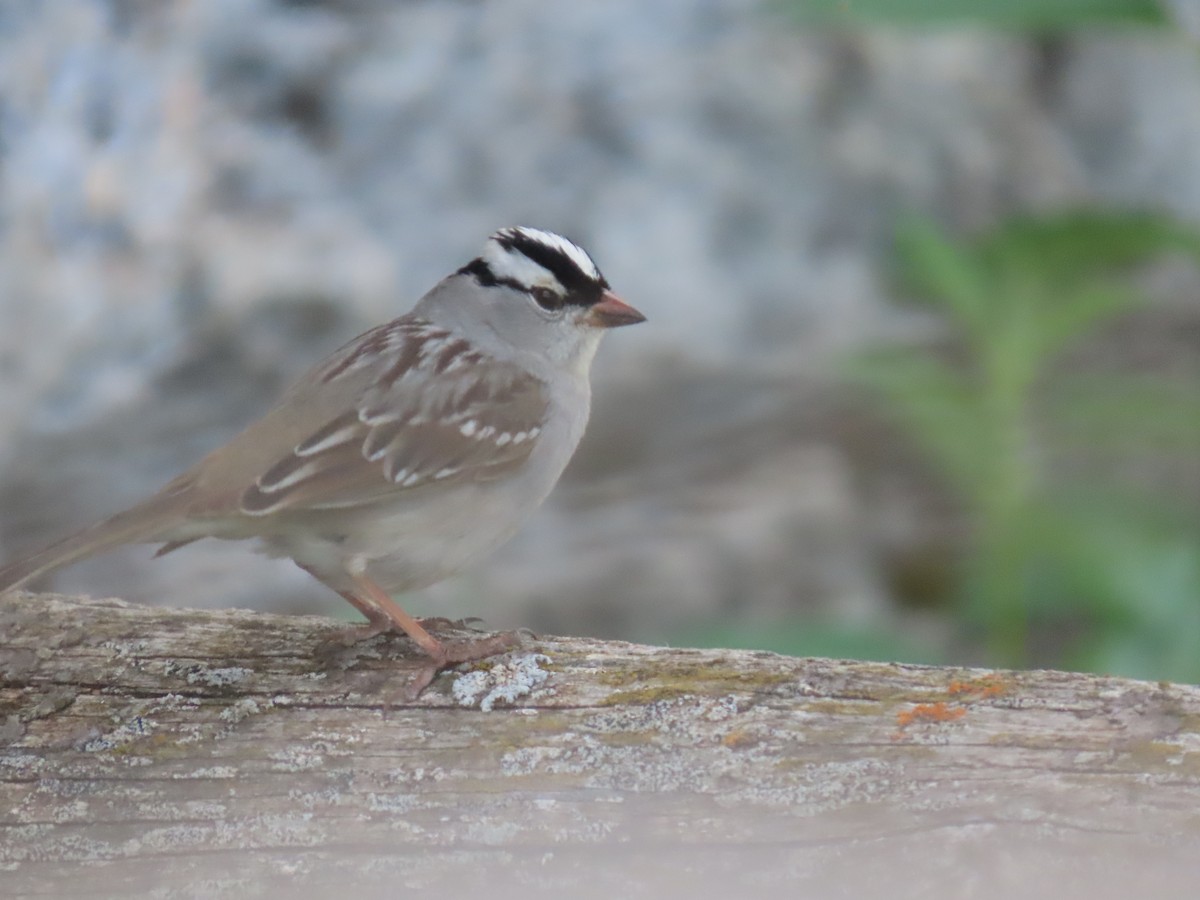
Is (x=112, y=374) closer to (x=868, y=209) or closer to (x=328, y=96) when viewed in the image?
(x=328, y=96)

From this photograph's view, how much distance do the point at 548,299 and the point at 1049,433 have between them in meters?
1.62

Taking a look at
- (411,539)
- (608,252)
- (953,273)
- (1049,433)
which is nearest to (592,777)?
(411,539)

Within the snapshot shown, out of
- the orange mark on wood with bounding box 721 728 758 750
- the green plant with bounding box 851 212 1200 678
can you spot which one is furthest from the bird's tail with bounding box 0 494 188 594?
the green plant with bounding box 851 212 1200 678

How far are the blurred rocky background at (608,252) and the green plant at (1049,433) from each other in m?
0.30

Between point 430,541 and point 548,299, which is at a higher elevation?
point 548,299

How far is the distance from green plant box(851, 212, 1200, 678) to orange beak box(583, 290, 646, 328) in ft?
2.66

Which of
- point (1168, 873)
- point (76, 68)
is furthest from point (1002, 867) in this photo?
point (76, 68)

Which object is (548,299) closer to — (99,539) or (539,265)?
(539,265)

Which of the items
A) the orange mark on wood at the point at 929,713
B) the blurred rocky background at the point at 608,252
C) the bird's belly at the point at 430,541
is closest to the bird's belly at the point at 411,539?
the bird's belly at the point at 430,541

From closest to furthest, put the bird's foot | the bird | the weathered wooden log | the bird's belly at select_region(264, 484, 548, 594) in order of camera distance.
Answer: the weathered wooden log < the bird's foot < the bird < the bird's belly at select_region(264, 484, 548, 594)

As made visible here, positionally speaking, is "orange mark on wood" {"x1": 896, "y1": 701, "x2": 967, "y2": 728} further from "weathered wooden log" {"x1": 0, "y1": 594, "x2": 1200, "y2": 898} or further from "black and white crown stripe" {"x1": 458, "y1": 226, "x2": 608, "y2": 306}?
"black and white crown stripe" {"x1": 458, "y1": 226, "x2": 608, "y2": 306}

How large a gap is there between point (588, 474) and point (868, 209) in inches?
51.1

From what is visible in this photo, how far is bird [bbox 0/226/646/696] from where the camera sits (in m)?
2.79

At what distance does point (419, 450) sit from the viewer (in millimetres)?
3049
